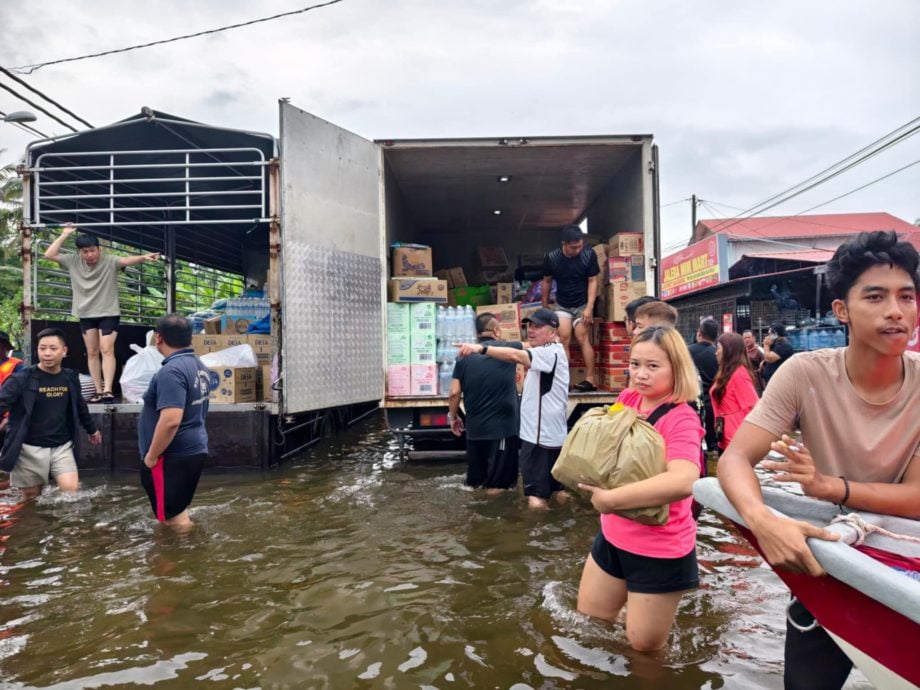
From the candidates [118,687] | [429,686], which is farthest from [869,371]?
[118,687]

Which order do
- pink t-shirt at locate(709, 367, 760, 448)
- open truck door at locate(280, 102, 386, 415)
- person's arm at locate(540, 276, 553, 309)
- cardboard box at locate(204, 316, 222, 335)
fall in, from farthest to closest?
cardboard box at locate(204, 316, 222, 335)
person's arm at locate(540, 276, 553, 309)
open truck door at locate(280, 102, 386, 415)
pink t-shirt at locate(709, 367, 760, 448)

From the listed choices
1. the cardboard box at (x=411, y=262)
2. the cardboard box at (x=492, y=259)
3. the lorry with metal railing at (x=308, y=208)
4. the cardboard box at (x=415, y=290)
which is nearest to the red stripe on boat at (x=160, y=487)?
the lorry with metal railing at (x=308, y=208)

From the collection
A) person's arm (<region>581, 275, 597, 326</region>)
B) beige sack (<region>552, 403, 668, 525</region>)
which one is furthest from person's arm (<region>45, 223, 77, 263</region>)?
beige sack (<region>552, 403, 668, 525</region>)

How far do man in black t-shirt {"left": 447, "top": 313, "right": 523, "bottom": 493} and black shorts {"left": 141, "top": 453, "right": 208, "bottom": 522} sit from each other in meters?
2.30

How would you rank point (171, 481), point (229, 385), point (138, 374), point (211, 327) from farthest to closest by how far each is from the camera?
point (211, 327) < point (138, 374) < point (229, 385) < point (171, 481)

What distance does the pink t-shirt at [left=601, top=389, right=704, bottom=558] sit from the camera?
7.52ft

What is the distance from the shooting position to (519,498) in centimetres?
555

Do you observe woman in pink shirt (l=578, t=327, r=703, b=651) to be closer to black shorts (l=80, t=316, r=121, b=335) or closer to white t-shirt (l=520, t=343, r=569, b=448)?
white t-shirt (l=520, t=343, r=569, b=448)

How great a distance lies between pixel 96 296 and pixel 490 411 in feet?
16.3

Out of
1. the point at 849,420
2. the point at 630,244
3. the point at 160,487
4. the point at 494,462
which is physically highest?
the point at 630,244

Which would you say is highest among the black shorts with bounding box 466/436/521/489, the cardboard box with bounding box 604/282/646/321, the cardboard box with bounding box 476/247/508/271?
the cardboard box with bounding box 476/247/508/271

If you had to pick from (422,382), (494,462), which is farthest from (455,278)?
(494,462)

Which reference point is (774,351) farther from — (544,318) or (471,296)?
(544,318)

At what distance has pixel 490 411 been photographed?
5406mm
